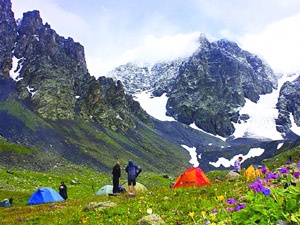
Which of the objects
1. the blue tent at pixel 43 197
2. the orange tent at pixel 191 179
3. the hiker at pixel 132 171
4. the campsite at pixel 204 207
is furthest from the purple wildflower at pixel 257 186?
the blue tent at pixel 43 197

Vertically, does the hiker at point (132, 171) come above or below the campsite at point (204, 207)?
above

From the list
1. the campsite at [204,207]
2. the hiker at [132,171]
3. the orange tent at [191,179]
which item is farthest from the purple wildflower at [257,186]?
the hiker at [132,171]

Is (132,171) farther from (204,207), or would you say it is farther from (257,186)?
(257,186)

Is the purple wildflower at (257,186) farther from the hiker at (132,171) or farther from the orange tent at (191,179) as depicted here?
the hiker at (132,171)

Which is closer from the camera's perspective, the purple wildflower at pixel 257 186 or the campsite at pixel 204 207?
the campsite at pixel 204 207

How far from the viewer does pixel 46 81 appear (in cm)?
18475

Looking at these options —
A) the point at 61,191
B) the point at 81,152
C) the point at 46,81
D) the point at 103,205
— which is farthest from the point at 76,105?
the point at 103,205

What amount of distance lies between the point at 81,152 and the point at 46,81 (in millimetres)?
60718

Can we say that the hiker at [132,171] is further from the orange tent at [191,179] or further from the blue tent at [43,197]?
the blue tent at [43,197]

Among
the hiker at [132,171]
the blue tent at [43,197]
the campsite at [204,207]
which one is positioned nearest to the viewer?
the campsite at [204,207]

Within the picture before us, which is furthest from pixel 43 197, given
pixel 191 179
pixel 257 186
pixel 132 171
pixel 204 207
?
pixel 257 186

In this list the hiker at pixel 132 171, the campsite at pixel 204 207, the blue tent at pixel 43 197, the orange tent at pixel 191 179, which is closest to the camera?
the campsite at pixel 204 207

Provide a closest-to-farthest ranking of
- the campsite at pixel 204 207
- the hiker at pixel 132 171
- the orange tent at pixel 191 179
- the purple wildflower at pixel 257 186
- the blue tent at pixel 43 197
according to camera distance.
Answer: the campsite at pixel 204 207, the purple wildflower at pixel 257 186, the orange tent at pixel 191 179, the hiker at pixel 132 171, the blue tent at pixel 43 197

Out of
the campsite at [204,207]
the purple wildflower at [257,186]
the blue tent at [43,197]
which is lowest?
the blue tent at [43,197]
